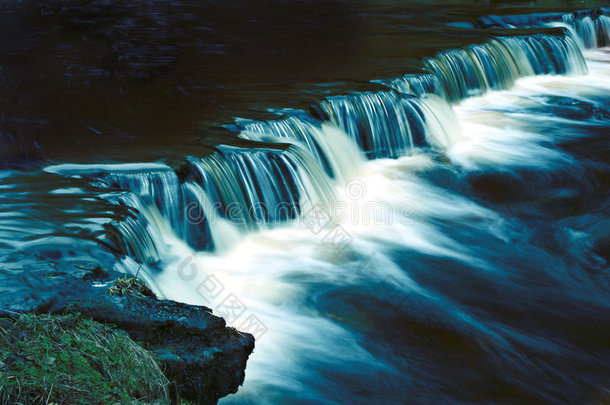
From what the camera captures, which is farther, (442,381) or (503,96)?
(503,96)

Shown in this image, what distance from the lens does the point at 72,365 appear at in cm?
324

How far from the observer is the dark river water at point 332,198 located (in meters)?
5.02

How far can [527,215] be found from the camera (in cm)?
755

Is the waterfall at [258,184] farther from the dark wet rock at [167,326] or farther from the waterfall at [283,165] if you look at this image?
the dark wet rock at [167,326]

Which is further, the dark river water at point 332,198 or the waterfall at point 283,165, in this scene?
the waterfall at point 283,165

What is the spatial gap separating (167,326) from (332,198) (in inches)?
157

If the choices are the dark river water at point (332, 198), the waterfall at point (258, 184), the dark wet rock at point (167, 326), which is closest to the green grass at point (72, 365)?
the dark wet rock at point (167, 326)

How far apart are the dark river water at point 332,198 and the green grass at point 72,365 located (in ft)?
1.52

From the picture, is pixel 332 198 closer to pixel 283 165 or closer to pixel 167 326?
pixel 283 165

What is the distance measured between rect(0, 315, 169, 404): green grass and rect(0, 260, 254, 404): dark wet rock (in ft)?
0.48

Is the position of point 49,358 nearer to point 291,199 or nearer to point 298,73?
point 291,199

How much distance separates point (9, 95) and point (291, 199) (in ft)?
13.0

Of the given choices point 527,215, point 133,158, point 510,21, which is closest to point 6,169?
point 133,158

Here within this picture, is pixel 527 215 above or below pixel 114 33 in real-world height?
below
